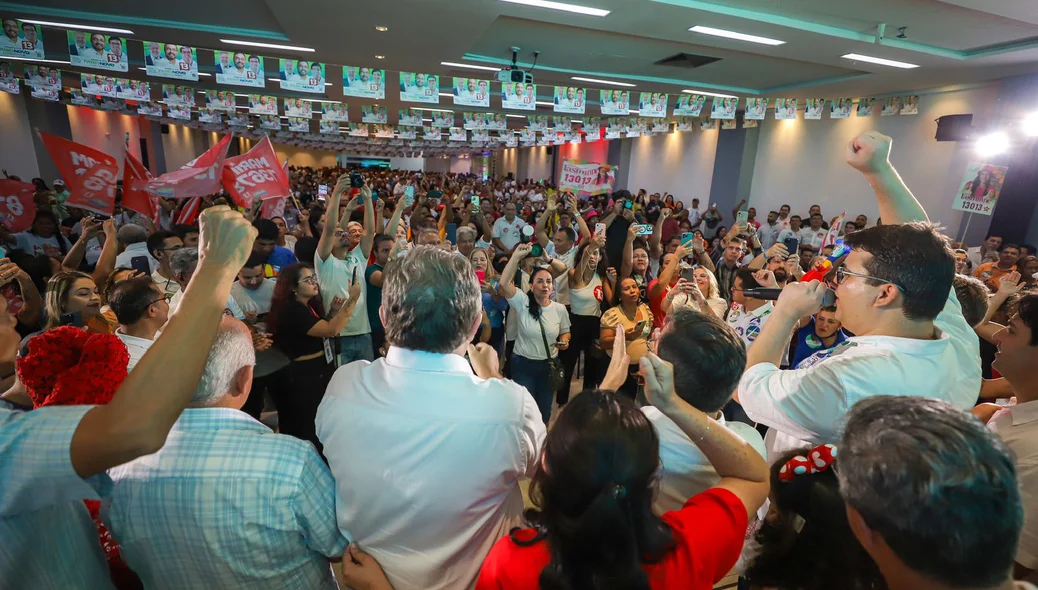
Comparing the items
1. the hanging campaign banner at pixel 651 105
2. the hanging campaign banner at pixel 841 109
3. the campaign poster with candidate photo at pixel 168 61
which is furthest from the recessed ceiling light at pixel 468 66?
the hanging campaign banner at pixel 841 109

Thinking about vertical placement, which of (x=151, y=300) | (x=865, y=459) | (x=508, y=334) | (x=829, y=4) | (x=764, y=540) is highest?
(x=829, y=4)

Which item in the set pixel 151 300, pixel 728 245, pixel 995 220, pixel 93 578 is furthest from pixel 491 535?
pixel 995 220

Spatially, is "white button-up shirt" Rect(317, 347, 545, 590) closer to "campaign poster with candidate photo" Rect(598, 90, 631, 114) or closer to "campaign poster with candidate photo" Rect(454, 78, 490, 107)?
"campaign poster with candidate photo" Rect(454, 78, 490, 107)

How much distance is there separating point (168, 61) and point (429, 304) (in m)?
7.76

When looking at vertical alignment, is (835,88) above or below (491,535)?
above

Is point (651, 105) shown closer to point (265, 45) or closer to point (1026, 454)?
point (265, 45)

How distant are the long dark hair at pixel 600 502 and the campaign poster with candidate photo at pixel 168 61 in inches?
300

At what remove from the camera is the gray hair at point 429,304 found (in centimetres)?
135

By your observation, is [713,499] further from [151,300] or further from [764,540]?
[151,300]

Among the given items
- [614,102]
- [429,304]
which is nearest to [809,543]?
[429,304]

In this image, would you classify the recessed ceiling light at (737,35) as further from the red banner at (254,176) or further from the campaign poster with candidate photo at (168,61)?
the campaign poster with candidate photo at (168,61)

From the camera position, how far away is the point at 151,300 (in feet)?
7.54

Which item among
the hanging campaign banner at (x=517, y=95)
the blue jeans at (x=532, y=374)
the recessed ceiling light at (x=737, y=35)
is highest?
the recessed ceiling light at (x=737, y=35)

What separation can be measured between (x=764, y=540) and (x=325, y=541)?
1197 millimetres
